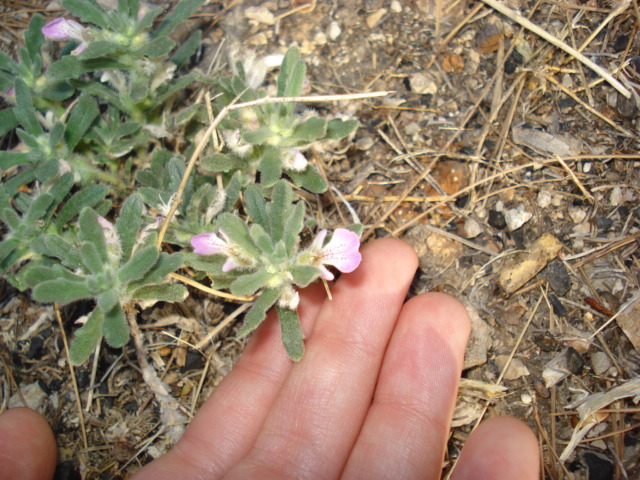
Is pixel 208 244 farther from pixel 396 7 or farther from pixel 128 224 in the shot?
pixel 396 7

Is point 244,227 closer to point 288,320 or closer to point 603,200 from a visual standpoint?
point 288,320

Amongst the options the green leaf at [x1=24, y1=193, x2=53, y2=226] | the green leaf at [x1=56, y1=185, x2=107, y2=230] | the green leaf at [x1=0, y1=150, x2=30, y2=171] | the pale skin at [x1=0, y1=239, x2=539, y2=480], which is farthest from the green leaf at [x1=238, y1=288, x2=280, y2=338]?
the green leaf at [x1=0, y1=150, x2=30, y2=171]

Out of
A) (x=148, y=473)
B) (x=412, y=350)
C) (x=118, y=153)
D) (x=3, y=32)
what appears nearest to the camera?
(x=148, y=473)

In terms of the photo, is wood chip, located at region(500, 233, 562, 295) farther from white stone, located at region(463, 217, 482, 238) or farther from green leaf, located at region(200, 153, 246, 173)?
green leaf, located at region(200, 153, 246, 173)

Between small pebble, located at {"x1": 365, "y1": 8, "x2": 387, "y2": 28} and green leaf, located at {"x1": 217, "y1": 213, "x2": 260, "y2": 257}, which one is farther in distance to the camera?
small pebble, located at {"x1": 365, "y1": 8, "x2": 387, "y2": 28}

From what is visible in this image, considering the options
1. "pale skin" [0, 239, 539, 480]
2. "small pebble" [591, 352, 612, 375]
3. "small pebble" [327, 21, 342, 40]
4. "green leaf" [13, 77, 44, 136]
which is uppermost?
"green leaf" [13, 77, 44, 136]

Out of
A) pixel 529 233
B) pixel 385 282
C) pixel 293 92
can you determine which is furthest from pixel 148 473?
pixel 529 233

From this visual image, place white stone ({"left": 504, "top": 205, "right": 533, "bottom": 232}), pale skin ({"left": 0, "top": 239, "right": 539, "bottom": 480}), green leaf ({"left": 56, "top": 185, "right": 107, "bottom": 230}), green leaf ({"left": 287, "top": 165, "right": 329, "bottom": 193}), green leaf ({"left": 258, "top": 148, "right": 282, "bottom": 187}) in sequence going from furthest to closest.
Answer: white stone ({"left": 504, "top": 205, "right": 533, "bottom": 232}) → green leaf ({"left": 56, "top": 185, "right": 107, "bottom": 230}) → green leaf ({"left": 287, "top": 165, "right": 329, "bottom": 193}) → green leaf ({"left": 258, "top": 148, "right": 282, "bottom": 187}) → pale skin ({"left": 0, "top": 239, "right": 539, "bottom": 480})

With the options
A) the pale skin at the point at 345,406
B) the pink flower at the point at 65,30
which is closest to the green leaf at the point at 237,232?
the pale skin at the point at 345,406
